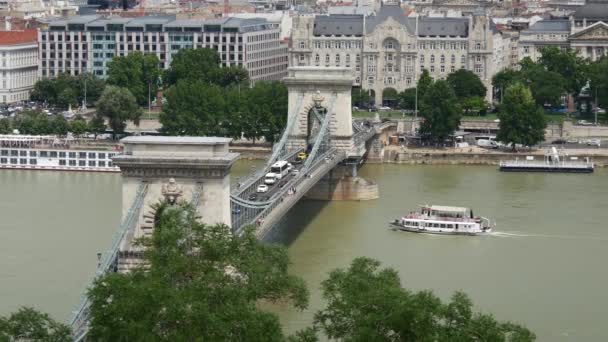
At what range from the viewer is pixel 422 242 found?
34.7 meters

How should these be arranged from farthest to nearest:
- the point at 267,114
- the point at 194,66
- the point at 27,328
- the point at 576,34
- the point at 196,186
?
the point at 576,34 < the point at 194,66 < the point at 267,114 < the point at 196,186 < the point at 27,328

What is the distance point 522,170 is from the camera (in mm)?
45812

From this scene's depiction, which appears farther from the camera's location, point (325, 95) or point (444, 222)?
point (325, 95)

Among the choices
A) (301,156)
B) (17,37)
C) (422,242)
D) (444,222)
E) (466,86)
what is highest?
(17,37)

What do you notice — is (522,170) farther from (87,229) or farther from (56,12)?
(56,12)

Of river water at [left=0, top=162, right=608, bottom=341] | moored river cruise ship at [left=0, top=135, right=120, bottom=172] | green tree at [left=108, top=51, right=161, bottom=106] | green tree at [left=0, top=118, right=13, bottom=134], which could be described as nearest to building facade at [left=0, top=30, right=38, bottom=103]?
green tree at [left=108, top=51, right=161, bottom=106]

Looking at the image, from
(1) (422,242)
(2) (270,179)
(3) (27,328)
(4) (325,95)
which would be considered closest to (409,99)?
(4) (325,95)

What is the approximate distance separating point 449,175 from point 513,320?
17.5m

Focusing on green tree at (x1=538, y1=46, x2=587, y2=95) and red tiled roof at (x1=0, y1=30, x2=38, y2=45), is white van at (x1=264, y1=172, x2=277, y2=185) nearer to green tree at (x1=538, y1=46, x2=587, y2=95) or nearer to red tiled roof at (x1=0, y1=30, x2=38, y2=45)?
green tree at (x1=538, y1=46, x2=587, y2=95)

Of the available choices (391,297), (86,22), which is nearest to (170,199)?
(391,297)

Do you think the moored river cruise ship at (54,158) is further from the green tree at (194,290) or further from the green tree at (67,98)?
the green tree at (194,290)

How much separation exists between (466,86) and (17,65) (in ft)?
45.4

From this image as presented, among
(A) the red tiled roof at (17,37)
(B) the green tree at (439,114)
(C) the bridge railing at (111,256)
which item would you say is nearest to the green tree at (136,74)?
(A) the red tiled roof at (17,37)

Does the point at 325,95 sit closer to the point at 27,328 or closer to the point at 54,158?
the point at 54,158
